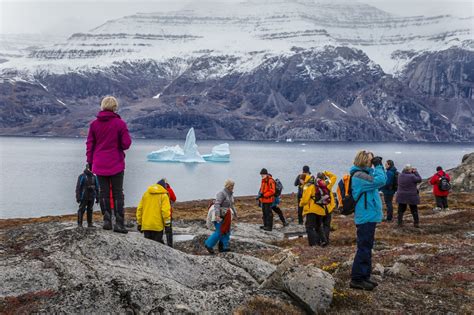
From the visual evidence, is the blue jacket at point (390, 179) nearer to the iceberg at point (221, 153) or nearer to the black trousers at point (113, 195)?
the black trousers at point (113, 195)

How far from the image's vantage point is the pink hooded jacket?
12531 mm

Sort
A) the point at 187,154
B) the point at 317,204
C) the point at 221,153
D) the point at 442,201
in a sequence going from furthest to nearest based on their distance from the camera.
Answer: the point at 221,153, the point at 187,154, the point at 442,201, the point at 317,204

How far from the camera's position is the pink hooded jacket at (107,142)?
1253 cm

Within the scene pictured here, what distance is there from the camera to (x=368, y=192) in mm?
11703

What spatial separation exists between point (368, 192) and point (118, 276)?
18.5ft

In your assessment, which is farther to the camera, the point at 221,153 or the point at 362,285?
the point at 221,153

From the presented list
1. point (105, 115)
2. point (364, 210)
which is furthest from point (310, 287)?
point (105, 115)

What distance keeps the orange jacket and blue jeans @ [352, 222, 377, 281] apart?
1325 centimetres

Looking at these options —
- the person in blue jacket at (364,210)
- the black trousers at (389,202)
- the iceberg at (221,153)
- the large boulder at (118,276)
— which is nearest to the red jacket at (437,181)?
the black trousers at (389,202)

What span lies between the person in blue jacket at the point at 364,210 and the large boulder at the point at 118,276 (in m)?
2.05

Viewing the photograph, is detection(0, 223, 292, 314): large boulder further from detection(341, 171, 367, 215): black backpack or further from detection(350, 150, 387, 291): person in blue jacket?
detection(341, 171, 367, 215): black backpack

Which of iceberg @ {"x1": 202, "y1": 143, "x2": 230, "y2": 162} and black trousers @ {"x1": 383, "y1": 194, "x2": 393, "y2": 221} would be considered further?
iceberg @ {"x1": 202, "y1": 143, "x2": 230, "y2": 162}

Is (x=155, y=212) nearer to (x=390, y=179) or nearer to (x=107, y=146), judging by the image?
(x=107, y=146)

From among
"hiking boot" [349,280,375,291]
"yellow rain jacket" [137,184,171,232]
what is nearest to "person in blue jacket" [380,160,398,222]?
"yellow rain jacket" [137,184,171,232]
